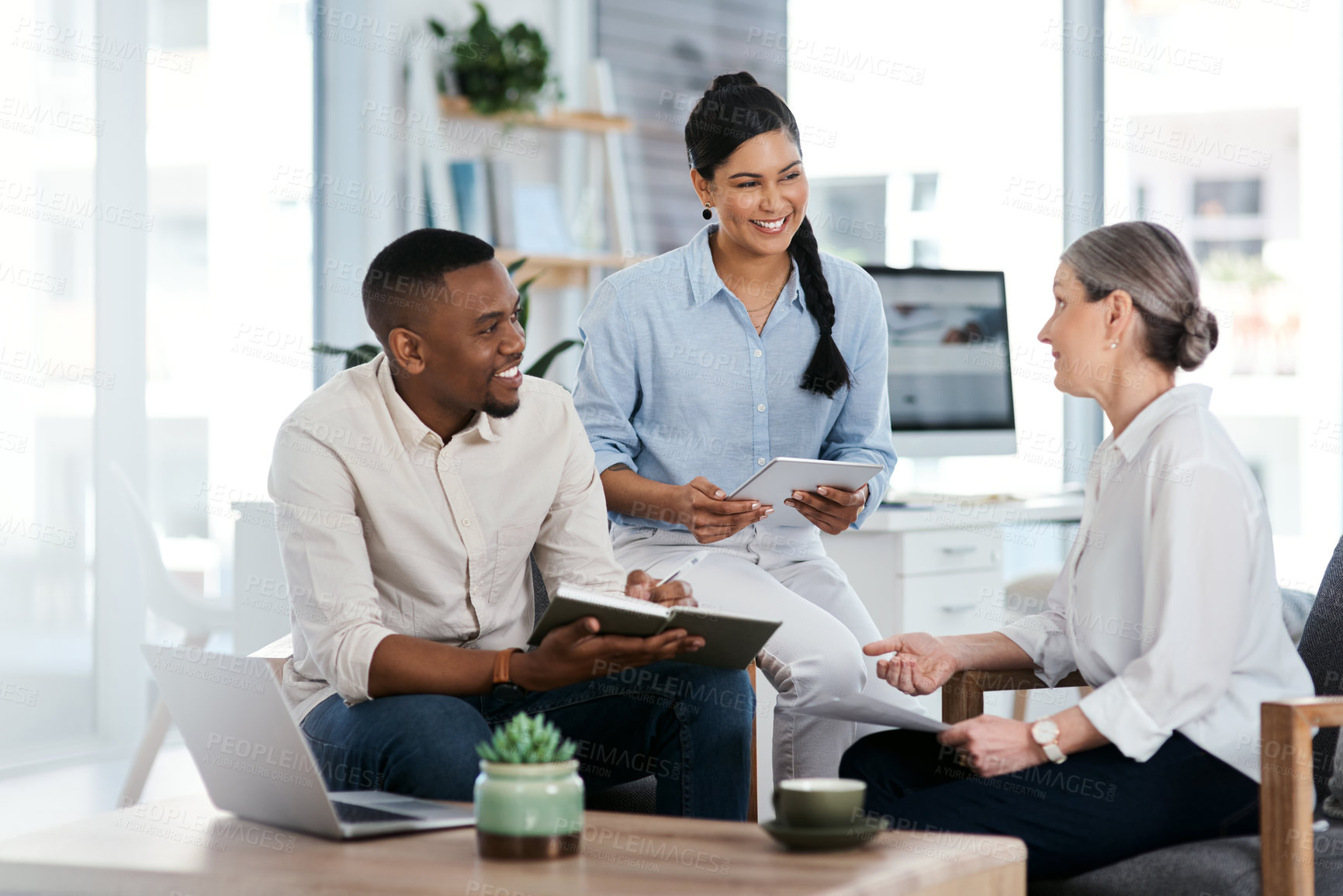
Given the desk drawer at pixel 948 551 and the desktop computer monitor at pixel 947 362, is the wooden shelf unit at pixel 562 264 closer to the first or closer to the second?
the desktop computer monitor at pixel 947 362

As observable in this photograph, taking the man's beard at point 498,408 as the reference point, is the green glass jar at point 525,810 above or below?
below

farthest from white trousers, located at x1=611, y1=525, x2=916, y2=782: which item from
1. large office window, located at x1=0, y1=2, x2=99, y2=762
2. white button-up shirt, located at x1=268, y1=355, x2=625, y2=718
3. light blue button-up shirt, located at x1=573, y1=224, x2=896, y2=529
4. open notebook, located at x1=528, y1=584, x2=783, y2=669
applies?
large office window, located at x1=0, y1=2, x2=99, y2=762

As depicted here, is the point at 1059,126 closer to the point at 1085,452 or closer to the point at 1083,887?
the point at 1085,452

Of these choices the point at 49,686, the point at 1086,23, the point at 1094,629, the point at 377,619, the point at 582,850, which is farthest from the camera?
the point at 1086,23

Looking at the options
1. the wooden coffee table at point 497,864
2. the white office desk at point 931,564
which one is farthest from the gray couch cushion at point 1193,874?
the white office desk at point 931,564

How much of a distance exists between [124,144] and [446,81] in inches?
44.6

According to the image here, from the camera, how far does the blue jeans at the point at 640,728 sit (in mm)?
1850

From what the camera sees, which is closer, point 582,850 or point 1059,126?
point 582,850

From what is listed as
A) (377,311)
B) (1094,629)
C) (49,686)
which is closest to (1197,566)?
(1094,629)

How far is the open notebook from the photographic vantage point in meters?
1.66

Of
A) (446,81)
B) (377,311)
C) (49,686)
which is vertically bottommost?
(49,686)

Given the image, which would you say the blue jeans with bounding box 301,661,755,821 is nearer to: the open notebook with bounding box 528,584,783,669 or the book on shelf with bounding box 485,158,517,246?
the open notebook with bounding box 528,584,783,669

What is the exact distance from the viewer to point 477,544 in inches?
81.5

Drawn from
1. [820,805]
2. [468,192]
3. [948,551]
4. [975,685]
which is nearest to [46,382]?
[468,192]
